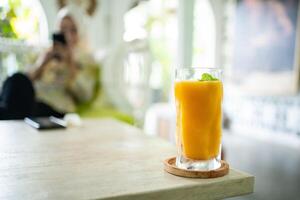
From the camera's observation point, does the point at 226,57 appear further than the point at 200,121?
Yes

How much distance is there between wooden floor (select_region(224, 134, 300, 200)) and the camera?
1.99 m

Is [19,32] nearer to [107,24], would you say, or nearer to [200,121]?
[107,24]

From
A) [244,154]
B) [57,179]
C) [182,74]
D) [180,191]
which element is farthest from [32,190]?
[244,154]

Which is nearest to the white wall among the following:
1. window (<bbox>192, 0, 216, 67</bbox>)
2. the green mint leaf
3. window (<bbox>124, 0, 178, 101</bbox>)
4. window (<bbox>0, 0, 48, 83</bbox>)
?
window (<bbox>0, 0, 48, 83</bbox>)

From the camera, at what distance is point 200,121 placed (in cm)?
53

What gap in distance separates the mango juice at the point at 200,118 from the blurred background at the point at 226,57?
1625mm

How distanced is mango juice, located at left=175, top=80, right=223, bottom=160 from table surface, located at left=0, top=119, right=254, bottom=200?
0.18 feet

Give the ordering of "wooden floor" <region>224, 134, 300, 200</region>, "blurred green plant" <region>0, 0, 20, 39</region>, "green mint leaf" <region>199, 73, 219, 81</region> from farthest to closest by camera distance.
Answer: "blurred green plant" <region>0, 0, 20, 39</region> → "wooden floor" <region>224, 134, 300, 200</region> → "green mint leaf" <region>199, 73, 219, 81</region>

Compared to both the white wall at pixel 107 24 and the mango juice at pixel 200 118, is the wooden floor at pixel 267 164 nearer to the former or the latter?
the mango juice at pixel 200 118

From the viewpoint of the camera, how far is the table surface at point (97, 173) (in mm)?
432

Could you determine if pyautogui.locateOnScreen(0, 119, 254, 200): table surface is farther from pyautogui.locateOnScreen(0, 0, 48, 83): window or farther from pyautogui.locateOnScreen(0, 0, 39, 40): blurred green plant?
pyautogui.locateOnScreen(0, 0, 39, 40): blurred green plant

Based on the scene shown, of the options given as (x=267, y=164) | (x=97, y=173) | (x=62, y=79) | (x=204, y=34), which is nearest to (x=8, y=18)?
(x=62, y=79)

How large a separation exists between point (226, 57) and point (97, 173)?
12.0 feet

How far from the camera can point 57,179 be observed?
0.48 m
